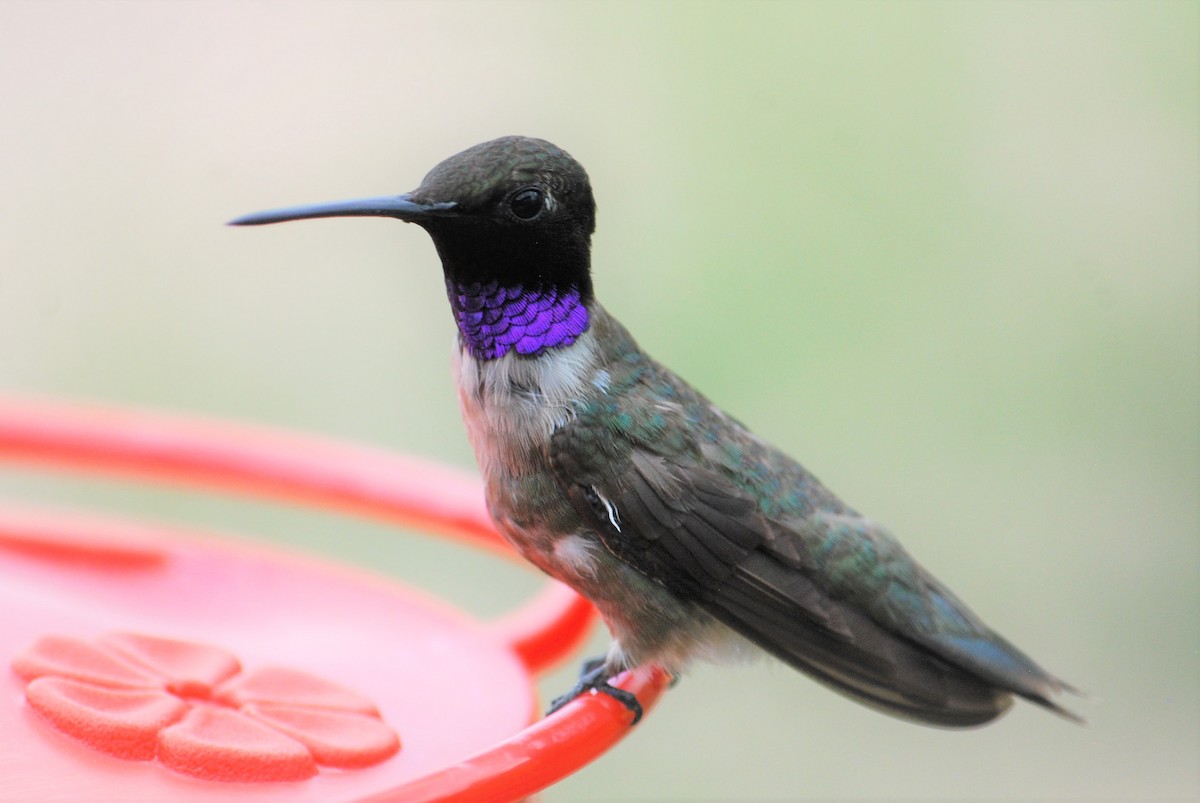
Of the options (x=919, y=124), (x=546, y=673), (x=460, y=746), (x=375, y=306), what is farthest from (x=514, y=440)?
(x=919, y=124)

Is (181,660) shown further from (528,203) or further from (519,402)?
(528,203)

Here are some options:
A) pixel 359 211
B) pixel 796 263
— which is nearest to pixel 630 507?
pixel 359 211

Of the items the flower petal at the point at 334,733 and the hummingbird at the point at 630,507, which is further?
the hummingbird at the point at 630,507

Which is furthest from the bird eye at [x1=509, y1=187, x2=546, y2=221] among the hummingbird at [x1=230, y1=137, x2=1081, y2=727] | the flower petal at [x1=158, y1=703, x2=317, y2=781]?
the flower petal at [x1=158, y1=703, x2=317, y2=781]

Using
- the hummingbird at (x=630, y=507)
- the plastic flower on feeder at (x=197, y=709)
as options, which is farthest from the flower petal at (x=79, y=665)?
the hummingbird at (x=630, y=507)

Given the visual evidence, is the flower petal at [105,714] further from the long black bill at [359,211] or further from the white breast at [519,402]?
the white breast at [519,402]

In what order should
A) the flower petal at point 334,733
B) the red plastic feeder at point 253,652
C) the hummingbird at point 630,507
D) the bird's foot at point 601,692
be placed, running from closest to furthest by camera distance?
the red plastic feeder at point 253,652, the flower petal at point 334,733, the bird's foot at point 601,692, the hummingbird at point 630,507

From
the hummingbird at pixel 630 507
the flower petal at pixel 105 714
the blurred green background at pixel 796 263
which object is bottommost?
the flower petal at pixel 105 714

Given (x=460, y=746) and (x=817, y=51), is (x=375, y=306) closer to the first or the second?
(x=817, y=51)
